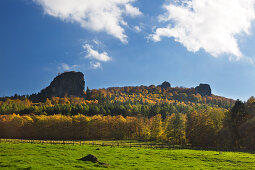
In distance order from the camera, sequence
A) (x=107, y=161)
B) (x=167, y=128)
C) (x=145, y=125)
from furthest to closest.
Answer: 1. (x=145, y=125)
2. (x=167, y=128)
3. (x=107, y=161)

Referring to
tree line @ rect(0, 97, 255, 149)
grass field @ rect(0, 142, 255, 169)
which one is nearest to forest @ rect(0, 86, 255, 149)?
tree line @ rect(0, 97, 255, 149)

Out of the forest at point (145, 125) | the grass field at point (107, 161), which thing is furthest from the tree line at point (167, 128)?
the grass field at point (107, 161)

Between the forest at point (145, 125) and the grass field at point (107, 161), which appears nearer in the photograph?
the grass field at point (107, 161)

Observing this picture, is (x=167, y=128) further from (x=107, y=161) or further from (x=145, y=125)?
(x=107, y=161)

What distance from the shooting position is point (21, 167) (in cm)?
2461

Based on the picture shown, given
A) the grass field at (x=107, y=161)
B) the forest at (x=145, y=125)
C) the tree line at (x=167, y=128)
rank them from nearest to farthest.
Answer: the grass field at (x=107, y=161), the tree line at (x=167, y=128), the forest at (x=145, y=125)

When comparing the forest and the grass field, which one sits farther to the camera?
the forest

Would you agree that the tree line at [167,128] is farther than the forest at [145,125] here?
No

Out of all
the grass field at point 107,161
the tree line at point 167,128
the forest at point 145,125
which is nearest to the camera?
the grass field at point 107,161

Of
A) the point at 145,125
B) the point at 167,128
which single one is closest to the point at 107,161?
the point at 167,128

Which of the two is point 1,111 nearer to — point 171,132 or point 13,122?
point 13,122

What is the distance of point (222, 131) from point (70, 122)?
89943 mm

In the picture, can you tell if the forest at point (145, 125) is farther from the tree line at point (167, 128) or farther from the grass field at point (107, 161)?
the grass field at point (107, 161)

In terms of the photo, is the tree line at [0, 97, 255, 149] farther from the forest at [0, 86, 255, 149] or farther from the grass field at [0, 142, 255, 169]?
the grass field at [0, 142, 255, 169]
